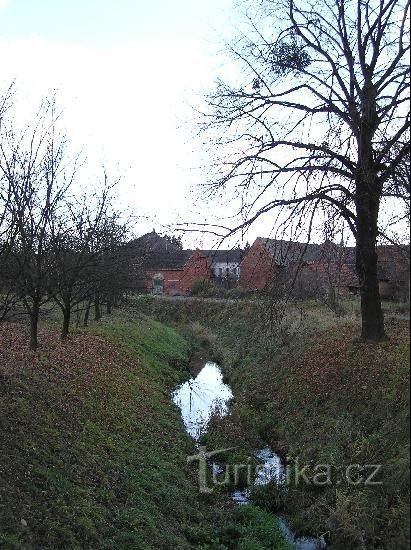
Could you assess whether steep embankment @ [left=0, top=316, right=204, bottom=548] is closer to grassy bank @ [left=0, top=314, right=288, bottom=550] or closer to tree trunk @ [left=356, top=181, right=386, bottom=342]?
grassy bank @ [left=0, top=314, right=288, bottom=550]

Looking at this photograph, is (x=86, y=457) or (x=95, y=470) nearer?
(x=95, y=470)

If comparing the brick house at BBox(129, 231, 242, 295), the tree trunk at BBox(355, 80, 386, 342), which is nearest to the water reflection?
the brick house at BBox(129, 231, 242, 295)

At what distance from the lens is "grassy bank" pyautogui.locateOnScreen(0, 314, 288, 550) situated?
250 inches

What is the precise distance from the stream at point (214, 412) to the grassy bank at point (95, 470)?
403mm

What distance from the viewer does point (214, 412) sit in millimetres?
13820

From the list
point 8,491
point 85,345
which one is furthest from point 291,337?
point 8,491

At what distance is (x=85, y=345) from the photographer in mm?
17047

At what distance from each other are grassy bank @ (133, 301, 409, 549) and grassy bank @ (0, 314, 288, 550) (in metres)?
0.96

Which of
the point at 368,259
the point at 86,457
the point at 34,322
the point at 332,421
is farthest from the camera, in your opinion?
the point at 34,322

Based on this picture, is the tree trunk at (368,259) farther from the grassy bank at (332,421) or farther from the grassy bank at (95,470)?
the grassy bank at (95,470)

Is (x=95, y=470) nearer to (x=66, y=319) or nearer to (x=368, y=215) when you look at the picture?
(x=368, y=215)

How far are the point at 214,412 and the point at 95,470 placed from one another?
19.9ft

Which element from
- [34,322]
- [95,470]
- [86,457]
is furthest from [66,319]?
[95,470]

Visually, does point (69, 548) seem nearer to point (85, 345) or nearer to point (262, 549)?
point (262, 549)
